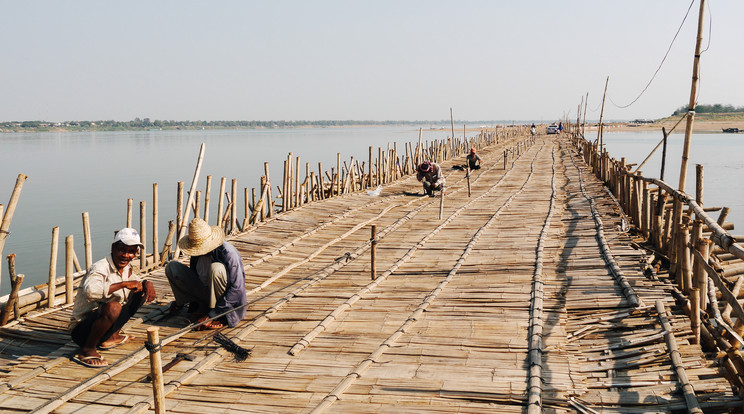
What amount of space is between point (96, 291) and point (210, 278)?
79cm

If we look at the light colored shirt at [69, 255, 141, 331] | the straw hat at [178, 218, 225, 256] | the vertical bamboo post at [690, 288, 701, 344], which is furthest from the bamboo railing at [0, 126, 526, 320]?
the vertical bamboo post at [690, 288, 701, 344]

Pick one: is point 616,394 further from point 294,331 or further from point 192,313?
point 192,313

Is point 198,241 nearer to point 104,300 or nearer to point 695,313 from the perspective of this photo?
point 104,300

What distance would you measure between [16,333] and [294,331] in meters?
2.06

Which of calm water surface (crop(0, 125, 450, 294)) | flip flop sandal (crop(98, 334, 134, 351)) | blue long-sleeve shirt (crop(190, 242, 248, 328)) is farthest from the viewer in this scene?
calm water surface (crop(0, 125, 450, 294))

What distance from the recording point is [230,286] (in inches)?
166

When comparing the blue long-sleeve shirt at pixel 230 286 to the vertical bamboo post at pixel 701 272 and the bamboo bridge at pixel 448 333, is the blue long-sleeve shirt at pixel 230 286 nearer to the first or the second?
the bamboo bridge at pixel 448 333

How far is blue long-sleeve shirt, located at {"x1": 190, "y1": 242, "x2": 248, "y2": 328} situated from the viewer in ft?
13.8

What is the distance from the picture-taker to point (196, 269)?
4.47 m

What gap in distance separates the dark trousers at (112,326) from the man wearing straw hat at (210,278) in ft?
1.38

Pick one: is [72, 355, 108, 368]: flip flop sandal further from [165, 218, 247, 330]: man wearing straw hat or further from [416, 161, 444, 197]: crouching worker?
[416, 161, 444, 197]: crouching worker

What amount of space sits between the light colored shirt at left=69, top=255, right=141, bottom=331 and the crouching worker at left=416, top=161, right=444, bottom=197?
741 cm

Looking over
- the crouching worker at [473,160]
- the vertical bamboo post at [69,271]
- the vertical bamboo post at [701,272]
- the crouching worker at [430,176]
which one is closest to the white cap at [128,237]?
the vertical bamboo post at [69,271]

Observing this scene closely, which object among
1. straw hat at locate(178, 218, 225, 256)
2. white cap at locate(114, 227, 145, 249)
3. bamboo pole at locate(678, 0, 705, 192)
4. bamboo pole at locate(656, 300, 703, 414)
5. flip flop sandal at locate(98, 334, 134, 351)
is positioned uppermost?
bamboo pole at locate(678, 0, 705, 192)
